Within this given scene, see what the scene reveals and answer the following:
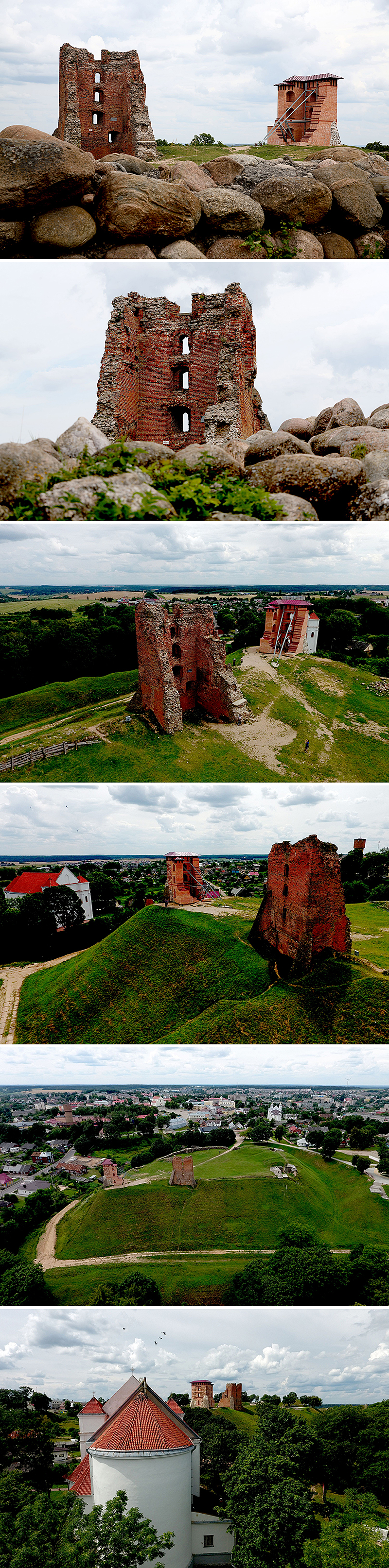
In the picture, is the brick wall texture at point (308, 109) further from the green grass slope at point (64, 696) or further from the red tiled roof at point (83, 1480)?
the red tiled roof at point (83, 1480)

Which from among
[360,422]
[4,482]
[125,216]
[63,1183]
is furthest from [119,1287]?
[125,216]

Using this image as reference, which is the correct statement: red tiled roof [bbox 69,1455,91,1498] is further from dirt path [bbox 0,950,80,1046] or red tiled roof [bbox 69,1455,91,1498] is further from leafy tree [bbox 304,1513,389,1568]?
dirt path [bbox 0,950,80,1046]

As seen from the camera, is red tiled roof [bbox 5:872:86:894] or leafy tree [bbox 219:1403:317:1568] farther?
red tiled roof [bbox 5:872:86:894]

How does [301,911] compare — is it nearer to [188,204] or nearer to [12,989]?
[12,989]

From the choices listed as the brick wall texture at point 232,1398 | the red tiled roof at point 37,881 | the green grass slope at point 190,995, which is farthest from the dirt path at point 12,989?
the brick wall texture at point 232,1398

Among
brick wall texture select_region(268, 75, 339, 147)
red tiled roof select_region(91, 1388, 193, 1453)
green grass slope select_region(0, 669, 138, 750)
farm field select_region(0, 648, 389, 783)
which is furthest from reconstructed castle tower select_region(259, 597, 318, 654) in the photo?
brick wall texture select_region(268, 75, 339, 147)

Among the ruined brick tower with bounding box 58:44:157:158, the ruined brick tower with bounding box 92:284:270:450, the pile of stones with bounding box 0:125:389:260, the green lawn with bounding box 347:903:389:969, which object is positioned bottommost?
the green lawn with bounding box 347:903:389:969
